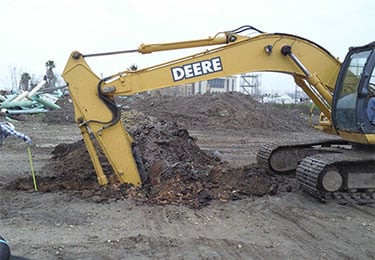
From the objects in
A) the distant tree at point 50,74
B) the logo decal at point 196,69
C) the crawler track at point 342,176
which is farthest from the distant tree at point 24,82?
the crawler track at point 342,176

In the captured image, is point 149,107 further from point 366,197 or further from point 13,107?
point 366,197

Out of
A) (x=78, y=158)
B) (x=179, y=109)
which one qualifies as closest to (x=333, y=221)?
(x=78, y=158)

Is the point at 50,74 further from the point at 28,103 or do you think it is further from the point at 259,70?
the point at 259,70

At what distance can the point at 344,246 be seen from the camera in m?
5.25

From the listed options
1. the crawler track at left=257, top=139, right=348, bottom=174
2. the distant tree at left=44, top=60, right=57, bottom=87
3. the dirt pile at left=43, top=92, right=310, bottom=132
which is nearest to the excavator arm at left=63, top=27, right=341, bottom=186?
the crawler track at left=257, top=139, right=348, bottom=174

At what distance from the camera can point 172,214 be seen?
611 cm

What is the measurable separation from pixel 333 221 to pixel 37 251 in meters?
3.94

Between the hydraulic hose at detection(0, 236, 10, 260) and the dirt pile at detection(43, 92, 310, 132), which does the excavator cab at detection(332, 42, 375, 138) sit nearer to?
the hydraulic hose at detection(0, 236, 10, 260)

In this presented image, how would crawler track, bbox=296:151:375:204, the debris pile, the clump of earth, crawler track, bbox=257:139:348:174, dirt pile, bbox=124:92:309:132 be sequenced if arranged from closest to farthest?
crawler track, bbox=296:151:375:204, the clump of earth, crawler track, bbox=257:139:348:174, dirt pile, bbox=124:92:309:132, the debris pile

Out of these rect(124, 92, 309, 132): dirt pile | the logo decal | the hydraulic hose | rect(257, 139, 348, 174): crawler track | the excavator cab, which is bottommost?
rect(124, 92, 309, 132): dirt pile

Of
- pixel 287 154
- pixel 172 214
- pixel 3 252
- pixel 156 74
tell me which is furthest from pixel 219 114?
pixel 3 252

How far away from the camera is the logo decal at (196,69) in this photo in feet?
22.2

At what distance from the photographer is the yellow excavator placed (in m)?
6.68

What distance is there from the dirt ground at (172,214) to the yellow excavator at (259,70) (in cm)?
43
